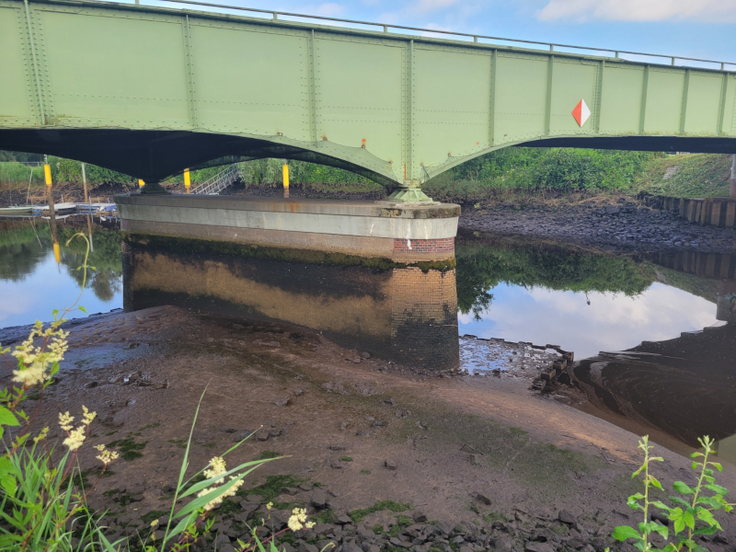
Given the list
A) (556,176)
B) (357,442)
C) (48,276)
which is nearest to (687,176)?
(556,176)

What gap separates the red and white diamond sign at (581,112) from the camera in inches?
650

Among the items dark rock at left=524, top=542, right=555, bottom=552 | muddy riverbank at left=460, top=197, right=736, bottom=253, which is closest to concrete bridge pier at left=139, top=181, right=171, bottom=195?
dark rock at left=524, top=542, right=555, bottom=552

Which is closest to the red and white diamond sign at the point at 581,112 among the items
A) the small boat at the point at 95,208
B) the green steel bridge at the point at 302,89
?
the green steel bridge at the point at 302,89

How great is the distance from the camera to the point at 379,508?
21.6 ft

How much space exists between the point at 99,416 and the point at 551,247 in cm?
2756

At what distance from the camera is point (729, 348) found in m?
15.4

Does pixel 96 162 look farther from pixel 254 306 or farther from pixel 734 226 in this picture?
pixel 734 226

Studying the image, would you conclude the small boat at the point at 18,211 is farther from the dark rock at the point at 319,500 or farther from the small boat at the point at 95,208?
the dark rock at the point at 319,500

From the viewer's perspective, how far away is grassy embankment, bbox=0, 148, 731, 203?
127ft

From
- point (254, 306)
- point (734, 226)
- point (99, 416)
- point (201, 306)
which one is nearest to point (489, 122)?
point (254, 306)

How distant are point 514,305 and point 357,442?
43.7 ft

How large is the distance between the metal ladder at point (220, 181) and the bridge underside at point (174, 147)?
1179 inches

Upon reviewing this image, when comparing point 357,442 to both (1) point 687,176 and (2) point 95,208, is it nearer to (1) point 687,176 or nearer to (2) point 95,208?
(1) point 687,176

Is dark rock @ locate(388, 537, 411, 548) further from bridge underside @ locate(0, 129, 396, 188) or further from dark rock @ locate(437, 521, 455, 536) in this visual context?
bridge underside @ locate(0, 129, 396, 188)
